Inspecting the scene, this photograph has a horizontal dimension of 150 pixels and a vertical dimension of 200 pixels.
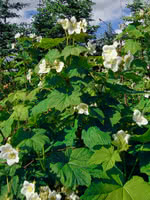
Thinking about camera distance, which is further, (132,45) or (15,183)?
(132,45)

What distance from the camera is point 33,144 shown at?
1349mm

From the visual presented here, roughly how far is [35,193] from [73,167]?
0.27 m

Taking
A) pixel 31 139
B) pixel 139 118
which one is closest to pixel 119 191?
pixel 139 118

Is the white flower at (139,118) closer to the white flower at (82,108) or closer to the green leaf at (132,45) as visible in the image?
the white flower at (82,108)

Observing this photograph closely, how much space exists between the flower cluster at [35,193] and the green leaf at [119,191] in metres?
0.23

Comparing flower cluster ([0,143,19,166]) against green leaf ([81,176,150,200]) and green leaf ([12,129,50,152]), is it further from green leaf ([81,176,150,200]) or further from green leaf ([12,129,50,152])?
green leaf ([81,176,150,200])

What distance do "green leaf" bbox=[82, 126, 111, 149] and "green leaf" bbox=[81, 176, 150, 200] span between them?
233 millimetres

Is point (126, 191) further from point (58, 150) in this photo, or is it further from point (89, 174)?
point (58, 150)

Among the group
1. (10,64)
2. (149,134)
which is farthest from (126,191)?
(10,64)

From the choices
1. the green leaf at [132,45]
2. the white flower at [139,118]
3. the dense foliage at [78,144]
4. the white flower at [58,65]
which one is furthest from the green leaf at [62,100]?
the green leaf at [132,45]

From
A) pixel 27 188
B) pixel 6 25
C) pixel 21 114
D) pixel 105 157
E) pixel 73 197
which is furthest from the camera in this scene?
pixel 6 25

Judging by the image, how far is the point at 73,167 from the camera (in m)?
1.33

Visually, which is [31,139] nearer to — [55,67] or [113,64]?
[55,67]

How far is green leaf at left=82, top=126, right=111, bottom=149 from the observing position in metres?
1.30
